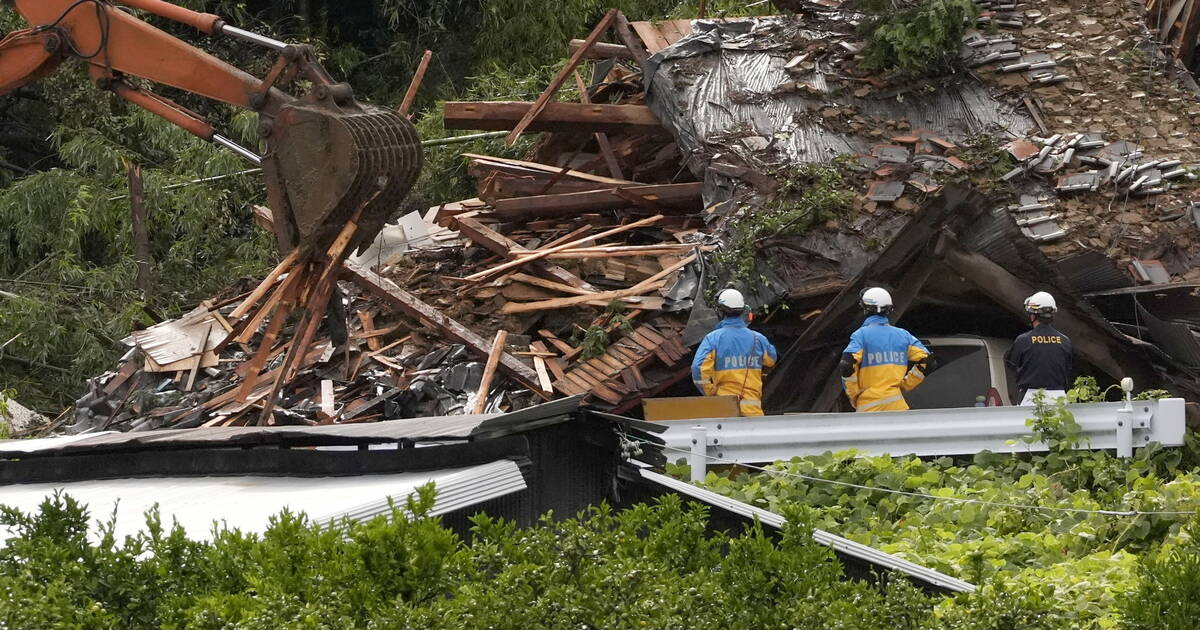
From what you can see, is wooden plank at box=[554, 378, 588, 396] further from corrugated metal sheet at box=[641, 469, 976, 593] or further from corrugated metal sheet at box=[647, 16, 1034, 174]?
corrugated metal sheet at box=[641, 469, 976, 593]

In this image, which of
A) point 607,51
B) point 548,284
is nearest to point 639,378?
point 548,284

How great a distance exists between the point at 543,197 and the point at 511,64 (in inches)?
390

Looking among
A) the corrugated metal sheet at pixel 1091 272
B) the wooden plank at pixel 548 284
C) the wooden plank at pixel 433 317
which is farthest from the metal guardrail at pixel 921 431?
the wooden plank at pixel 548 284

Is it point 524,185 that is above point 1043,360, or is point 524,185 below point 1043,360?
above

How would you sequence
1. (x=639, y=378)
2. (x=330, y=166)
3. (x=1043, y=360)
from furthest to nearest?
(x=639, y=378), (x=330, y=166), (x=1043, y=360)

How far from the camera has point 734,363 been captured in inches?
405

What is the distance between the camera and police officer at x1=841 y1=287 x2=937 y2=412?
976cm

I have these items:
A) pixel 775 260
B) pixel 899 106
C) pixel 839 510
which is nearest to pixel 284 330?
pixel 775 260

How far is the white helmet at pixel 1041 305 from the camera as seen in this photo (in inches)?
387

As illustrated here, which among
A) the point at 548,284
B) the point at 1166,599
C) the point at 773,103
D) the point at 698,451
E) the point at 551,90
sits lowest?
the point at 1166,599

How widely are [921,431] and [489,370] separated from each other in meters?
5.05

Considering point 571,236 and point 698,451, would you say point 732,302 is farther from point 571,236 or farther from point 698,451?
point 571,236

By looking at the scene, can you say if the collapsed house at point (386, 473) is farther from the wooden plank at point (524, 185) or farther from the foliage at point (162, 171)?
the foliage at point (162, 171)

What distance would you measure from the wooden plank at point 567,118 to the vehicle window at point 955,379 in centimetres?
450
